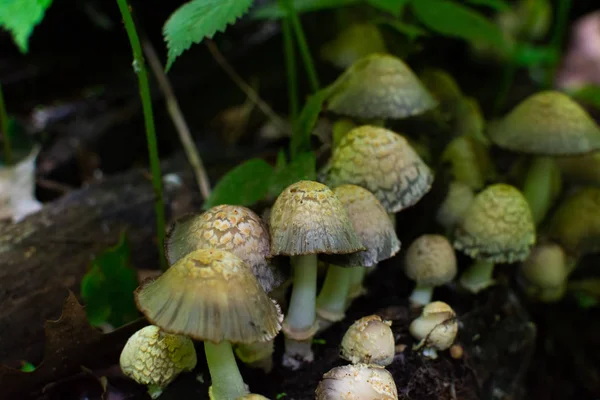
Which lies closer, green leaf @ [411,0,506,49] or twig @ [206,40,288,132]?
green leaf @ [411,0,506,49]

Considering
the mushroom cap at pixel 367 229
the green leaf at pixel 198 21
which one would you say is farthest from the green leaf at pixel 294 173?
the green leaf at pixel 198 21

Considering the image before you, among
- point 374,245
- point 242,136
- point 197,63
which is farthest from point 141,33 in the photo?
point 374,245

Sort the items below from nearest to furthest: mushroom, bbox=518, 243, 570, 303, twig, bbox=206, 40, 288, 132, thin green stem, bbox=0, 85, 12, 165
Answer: mushroom, bbox=518, 243, 570, 303 < thin green stem, bbox=0, 85, 12, 165 < twig, bbox=206, 40, 288, 132

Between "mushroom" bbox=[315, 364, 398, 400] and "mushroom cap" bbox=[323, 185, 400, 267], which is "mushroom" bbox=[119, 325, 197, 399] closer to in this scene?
"mushroom" bbox=[315, 364, 398, 400]

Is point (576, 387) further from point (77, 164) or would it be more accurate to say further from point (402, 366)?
point (77, 164)

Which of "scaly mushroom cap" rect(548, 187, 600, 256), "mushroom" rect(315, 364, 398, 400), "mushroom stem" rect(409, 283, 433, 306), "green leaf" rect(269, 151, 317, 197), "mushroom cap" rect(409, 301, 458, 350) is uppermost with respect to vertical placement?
"green leaf" rect(269, 151, 317, 197)

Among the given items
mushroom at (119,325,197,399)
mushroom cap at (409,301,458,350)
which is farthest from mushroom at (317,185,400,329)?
mushroom at (119,325,197,399)

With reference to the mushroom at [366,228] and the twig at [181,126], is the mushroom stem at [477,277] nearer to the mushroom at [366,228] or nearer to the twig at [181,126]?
the mushroom at [366,228]
